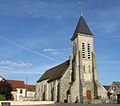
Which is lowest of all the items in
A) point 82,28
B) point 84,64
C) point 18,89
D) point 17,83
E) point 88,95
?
point 88,95

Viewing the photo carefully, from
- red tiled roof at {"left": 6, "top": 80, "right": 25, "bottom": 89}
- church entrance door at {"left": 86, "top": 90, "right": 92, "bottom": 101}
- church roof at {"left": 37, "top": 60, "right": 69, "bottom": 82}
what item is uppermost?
church roof at {"left": 37, "top": 60, "right": 69, "bottom": 82}

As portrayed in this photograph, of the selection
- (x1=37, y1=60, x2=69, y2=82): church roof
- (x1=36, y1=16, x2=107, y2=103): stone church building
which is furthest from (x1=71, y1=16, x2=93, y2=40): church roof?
(x1=37, y1=60, x2=69, y2=82): church roof

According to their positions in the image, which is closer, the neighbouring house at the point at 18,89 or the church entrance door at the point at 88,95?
the church entrance door at the point at 88,95

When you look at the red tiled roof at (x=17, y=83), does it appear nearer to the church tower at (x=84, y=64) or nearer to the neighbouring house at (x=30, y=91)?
the neighbouring house at (x=30, y=91)

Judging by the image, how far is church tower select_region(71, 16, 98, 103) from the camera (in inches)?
1889

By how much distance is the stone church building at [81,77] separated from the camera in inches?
1861

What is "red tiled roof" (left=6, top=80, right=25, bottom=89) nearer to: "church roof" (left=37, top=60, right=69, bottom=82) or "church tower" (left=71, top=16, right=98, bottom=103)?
"church roof" (left=37, top=60, right=69, bottom=82)

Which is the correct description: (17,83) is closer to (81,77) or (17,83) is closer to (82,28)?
(82,28)

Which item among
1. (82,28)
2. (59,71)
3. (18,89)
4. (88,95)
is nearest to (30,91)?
(18,89)

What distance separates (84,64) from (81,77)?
348cm

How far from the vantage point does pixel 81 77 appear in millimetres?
47969

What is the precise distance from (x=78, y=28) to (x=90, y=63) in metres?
8.96

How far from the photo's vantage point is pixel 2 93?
5241cm

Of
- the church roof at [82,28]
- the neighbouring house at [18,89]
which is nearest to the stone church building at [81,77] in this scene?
the church roof at [82,28]
